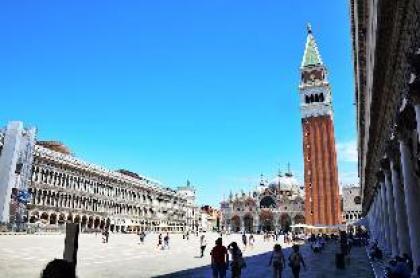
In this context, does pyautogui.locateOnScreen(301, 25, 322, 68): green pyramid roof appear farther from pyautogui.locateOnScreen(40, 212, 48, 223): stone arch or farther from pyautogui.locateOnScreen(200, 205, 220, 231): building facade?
pyautogui.locateOnScreen(40, 212, 48, 223): stone arch

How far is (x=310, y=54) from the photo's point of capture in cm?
9900

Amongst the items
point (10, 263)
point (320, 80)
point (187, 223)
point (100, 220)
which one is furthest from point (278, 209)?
point (10, 263)

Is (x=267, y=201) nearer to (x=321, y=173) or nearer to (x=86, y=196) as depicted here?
(x=321, y=173)

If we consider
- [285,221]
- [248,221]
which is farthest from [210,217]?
[285,221]

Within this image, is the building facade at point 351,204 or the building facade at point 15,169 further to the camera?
the building facade at point 351,204

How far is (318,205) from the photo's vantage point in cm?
8362

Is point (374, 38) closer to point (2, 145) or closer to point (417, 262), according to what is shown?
point (417, 262)

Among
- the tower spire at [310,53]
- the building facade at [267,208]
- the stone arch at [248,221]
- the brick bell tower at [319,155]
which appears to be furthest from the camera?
the stone arch at [248,221]

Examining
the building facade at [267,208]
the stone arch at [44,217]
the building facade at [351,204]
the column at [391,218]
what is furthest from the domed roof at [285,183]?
the column at [391,218]

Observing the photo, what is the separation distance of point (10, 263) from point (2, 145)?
4109cm

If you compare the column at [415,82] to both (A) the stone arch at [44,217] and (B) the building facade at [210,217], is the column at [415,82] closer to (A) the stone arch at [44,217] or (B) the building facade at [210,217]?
(A) the stone arch at [44,217]

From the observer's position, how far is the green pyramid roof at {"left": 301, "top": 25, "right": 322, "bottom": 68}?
97562 millimetres

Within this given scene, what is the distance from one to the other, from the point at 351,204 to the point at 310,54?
3731 centimetres

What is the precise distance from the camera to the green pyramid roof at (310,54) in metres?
97.6
